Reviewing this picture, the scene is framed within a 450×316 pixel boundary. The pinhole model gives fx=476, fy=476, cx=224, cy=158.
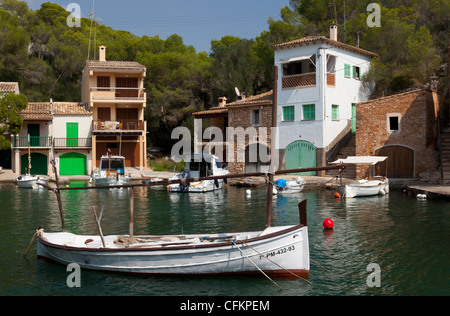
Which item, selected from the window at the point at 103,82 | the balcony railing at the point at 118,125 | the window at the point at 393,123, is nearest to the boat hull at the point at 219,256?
the window at the point at 393,123

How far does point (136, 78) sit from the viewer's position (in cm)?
4747

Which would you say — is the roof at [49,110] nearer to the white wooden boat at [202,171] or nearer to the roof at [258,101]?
the roof at [258,101]

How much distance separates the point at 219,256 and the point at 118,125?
3455cm

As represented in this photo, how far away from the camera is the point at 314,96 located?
3522 centimetres

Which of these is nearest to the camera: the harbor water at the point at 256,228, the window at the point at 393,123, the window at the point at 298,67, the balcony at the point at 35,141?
the harbor water at the point at 256,228

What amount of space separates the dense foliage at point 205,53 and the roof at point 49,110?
606cm

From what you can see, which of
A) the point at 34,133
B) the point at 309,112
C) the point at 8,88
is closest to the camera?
the point at 309,112

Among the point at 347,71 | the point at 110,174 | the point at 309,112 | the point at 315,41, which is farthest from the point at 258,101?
the point at 110,174

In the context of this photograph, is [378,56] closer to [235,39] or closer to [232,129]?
[232,129]

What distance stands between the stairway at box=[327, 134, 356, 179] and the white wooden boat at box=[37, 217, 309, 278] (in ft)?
74.2

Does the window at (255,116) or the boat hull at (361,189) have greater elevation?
the window at (255,116)

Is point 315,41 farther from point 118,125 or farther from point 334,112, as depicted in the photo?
point 118,125

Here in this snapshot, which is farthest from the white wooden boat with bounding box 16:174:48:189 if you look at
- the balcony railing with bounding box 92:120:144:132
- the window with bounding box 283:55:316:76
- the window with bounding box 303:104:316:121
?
the window with bounding box 283:55:316:76

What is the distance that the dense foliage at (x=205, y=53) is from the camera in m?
38.6
